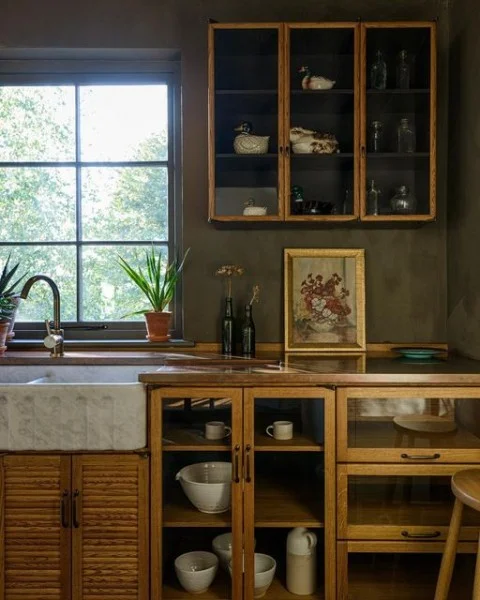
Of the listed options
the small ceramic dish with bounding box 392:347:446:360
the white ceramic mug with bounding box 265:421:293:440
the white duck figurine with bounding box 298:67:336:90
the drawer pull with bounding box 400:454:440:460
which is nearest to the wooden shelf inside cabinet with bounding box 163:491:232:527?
the white ceramic mug with bounding box 265:421:293:440

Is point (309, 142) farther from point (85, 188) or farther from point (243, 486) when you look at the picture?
point (243, 486)

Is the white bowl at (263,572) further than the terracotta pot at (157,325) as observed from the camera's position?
No

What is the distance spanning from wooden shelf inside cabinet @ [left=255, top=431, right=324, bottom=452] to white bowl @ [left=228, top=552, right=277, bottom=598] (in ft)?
1.37

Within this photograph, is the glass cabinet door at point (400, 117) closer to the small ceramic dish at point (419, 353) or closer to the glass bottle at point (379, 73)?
the glass bottle at point (379, 73)

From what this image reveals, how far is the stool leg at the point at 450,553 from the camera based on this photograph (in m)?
1.84

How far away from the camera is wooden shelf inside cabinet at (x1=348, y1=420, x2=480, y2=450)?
207cm

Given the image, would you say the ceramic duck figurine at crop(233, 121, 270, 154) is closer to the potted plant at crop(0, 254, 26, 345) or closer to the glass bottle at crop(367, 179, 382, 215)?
the glass bottle at crop(367, 179, 382, 215)

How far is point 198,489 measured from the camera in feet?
6.95

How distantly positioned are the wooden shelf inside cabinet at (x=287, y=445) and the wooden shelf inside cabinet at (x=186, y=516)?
0.93 feet

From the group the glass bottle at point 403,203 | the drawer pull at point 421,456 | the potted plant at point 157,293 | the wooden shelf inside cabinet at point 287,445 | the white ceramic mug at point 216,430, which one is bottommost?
the drawer pull at point 421,456

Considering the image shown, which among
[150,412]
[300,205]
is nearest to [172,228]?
[300,205]

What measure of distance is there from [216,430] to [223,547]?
0.44 metres

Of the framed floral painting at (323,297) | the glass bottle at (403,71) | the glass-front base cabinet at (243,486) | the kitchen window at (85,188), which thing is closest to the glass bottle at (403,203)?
the framed floral painting at (323,297)

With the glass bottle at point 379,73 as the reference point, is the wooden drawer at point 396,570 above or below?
below
